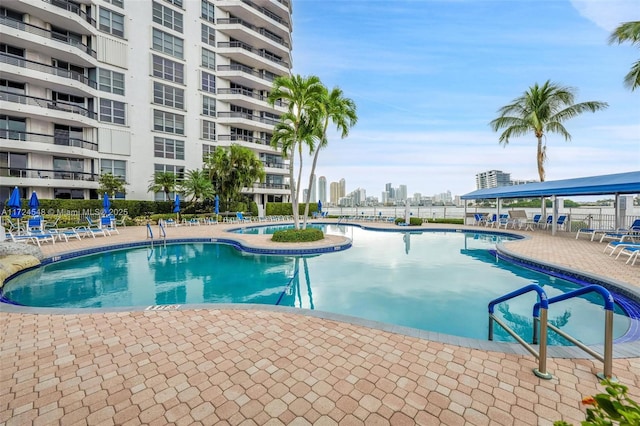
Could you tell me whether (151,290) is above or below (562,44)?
below

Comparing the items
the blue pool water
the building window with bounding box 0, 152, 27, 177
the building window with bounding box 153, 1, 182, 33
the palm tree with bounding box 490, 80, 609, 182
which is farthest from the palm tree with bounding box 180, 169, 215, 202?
the palm tree with bounding box 490, 80, 609, 182

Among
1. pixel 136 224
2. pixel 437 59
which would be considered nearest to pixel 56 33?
pixel 136 224

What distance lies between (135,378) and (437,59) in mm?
20293

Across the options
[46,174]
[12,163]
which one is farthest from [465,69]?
[12,163]

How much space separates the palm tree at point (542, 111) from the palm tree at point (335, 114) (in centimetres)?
1545

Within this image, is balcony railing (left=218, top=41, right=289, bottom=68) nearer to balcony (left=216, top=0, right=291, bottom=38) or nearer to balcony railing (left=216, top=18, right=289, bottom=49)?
balcony railing (left=216, top=18, right=289, bottom=49)

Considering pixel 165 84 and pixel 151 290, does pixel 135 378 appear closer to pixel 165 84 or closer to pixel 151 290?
pixel 151 290

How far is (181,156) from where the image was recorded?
2627 centimetres

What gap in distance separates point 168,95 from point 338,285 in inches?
1049

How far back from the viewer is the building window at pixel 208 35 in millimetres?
27897

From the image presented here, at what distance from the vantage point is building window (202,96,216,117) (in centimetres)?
2804

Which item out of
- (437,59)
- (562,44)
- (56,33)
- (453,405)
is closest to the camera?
(453,405)

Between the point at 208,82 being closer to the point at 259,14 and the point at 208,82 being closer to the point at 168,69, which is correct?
the point at 168,69

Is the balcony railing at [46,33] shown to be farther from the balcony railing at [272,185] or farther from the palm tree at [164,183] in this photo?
the balcony railing at [272,185]
